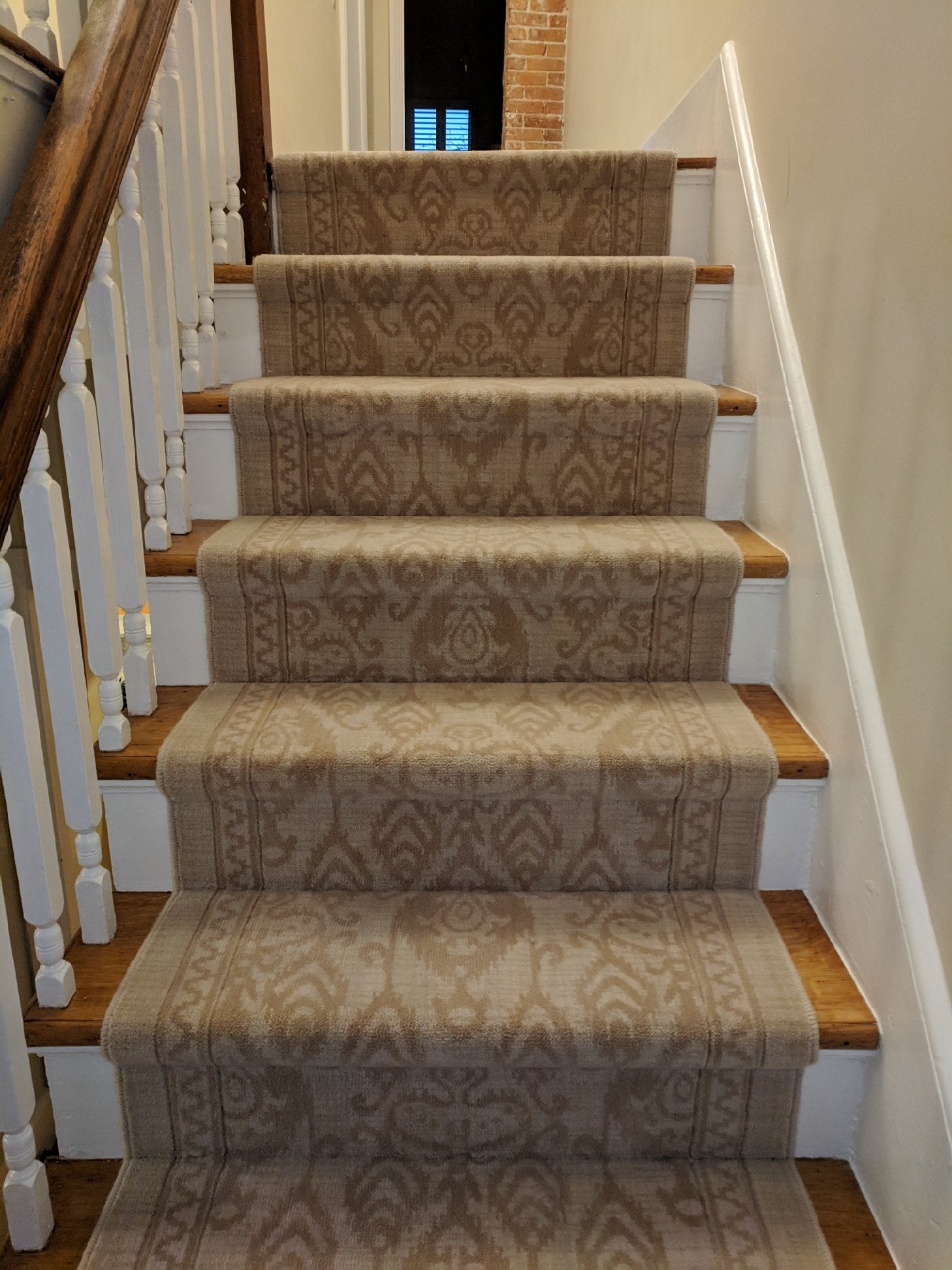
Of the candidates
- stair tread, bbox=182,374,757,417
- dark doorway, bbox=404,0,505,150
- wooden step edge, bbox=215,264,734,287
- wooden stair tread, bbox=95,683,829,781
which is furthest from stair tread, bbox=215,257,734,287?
dark doorway, bbox=404,0,505,150

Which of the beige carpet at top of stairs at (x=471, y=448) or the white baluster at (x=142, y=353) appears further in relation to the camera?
the beige carpet at top of stairs at (x=471, y=448)

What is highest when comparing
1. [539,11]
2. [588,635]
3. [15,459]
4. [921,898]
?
[539,11]

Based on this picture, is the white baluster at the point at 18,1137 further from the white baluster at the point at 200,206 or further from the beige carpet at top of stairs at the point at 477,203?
the beige carpet at top of stairs at the point at 477,203

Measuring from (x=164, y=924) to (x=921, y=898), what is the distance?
2.98 ft

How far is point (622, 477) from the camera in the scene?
154 cm

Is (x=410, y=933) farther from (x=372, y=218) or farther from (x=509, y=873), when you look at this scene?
(x=372, y=218)

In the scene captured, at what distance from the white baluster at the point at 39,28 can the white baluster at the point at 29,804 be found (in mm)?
618

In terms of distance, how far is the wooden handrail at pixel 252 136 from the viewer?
1.84 meters

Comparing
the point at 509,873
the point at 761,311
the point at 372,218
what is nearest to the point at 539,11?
the point at 372,218

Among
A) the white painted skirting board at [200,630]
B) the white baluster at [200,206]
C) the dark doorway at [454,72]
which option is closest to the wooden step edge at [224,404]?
the white baluster at [200,206]

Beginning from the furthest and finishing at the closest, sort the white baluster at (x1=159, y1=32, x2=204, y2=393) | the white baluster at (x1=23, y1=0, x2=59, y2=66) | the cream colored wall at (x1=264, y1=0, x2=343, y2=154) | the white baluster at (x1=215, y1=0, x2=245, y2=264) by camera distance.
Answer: the cream colored wall at (x1=264, y1=0, x2=343, y2=154)
the white baluster at (x1=215, y1=0, x2=245, y2=264)
the white baluster at (x1=159, y1=32, x2=204, y2=393)
the white baluster at (x1=23, y1=0, x2=59, y2=66)

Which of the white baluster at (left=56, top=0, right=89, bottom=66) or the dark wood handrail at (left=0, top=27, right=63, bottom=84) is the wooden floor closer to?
the dark wood handrail at (left=0, top=27, right=63, bottom=84)

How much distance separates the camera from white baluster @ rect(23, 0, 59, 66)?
108cm

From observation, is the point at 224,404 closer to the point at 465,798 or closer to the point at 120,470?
the point at 120,470
